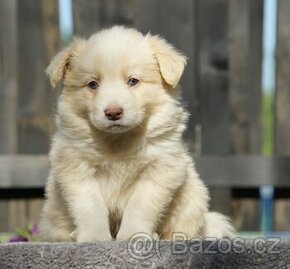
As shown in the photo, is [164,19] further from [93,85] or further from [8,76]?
[93,85]

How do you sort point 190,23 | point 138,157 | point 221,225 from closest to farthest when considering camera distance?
point 138,157, point 221,225, point 190,23

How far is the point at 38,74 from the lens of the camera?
541 centimetres

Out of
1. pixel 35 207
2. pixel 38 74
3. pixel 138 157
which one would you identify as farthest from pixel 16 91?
pixel 138 157

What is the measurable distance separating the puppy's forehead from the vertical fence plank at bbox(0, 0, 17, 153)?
1.72 m

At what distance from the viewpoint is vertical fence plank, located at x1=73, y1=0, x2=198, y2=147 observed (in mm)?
5352

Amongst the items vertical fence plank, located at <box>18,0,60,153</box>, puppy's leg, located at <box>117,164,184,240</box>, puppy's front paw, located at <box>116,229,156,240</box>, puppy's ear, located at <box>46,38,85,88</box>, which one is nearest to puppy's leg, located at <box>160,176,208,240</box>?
puppy's leg, located at <box>117,164,184,240</box>

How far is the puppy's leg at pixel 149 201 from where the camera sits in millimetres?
3436

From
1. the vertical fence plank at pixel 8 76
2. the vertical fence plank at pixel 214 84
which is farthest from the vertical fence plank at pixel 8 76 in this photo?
the vertical fence plank at pixel 214 84

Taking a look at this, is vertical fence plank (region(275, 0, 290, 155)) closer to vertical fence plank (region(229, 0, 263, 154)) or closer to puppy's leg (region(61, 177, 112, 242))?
vertical fence plank (region(229, 0, 263, 154))

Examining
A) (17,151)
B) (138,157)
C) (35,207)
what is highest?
(138,157)

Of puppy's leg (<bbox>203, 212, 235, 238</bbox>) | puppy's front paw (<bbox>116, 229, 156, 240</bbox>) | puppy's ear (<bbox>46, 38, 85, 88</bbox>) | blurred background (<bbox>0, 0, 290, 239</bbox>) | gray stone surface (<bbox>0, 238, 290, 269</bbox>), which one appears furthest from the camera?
blurred background (<bbox>0, 0, 290, 239</bbox>)

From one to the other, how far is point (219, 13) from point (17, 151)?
1655 mm

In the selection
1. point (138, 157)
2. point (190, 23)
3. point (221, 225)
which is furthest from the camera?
point (190, 23)

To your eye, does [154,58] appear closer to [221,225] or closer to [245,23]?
[221,225]
